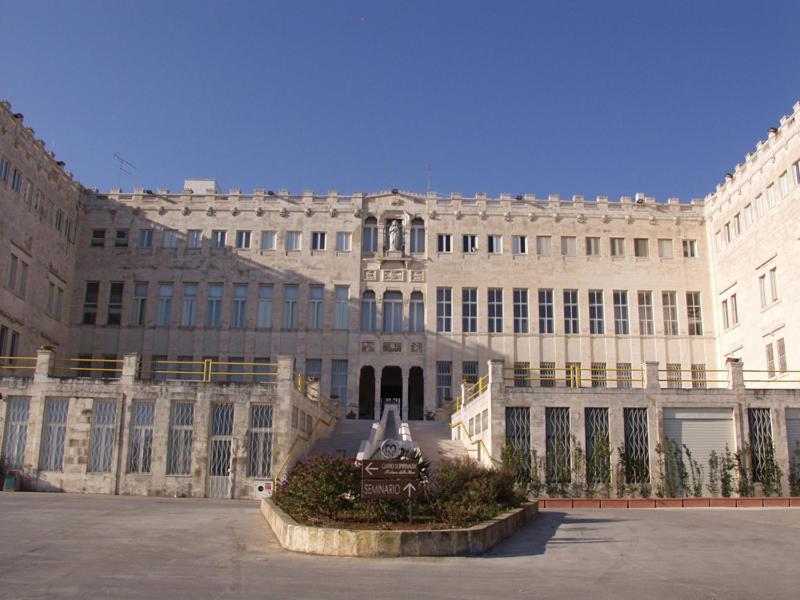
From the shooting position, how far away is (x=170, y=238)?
4909cm

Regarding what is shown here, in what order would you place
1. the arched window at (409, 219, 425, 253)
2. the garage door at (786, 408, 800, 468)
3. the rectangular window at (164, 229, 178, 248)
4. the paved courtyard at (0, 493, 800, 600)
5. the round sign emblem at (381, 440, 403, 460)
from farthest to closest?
the arched window at (409, 219, 425, 253)
the rectangular window at (164, 229, 178, 248)
the garage door at (786, 408, 800, 468)
the round sign emblem at (381, 440, 403, 460)
the paved courtyard at (0, 493, 800, 600)

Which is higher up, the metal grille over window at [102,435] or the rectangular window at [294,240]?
the rectangular window at [294,240]

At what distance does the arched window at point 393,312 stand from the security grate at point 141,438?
65.8 ft

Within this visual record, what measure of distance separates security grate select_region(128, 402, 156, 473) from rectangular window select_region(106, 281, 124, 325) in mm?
19414

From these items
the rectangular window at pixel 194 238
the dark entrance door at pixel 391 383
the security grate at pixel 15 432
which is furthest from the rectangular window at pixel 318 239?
the security grate at pixel 15 432

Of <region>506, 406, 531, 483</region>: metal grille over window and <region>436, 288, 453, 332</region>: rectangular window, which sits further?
<region>436, 288, 453, 332</region>: rectangular window

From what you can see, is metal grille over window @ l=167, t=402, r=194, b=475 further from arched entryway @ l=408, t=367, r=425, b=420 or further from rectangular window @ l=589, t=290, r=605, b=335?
rectangular window @ l=589, t=290, r=605, b=335

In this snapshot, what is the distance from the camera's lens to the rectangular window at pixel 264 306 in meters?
48.0

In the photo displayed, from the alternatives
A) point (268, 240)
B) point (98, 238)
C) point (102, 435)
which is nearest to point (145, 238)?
point (98, 238)

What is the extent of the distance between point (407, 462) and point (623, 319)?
35.6 m

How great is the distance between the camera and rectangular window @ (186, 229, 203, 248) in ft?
161

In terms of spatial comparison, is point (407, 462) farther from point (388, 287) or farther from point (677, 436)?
point (388, 287)

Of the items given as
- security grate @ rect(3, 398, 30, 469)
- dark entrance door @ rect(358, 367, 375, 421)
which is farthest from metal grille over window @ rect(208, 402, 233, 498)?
dark entrance door @ rect(358, 367, 375, 421)

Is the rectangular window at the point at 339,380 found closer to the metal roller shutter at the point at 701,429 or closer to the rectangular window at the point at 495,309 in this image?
the rectangular window at the point at 495,309
